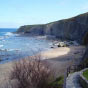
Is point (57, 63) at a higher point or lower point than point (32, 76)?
lower

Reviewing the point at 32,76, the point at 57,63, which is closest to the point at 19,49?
the point at 57,63

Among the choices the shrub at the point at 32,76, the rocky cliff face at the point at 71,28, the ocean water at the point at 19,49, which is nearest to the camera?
the shrub at the point at 32,76

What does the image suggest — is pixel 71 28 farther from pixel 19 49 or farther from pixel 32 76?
pixel 32 76

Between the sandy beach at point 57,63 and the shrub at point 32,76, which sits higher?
the shrub at point 32,76

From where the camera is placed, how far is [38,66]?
16.9m

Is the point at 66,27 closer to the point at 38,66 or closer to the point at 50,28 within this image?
the point at 50,28

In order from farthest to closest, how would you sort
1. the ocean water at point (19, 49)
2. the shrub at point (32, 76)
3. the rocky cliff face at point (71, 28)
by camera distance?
the rocky cliff face at point (71, 28)
the ocean water at point (19, 49)
the shrub at point (32, 76)

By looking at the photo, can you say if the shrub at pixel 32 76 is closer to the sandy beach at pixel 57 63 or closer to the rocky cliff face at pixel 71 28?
the sandy beach at pixel 57 63

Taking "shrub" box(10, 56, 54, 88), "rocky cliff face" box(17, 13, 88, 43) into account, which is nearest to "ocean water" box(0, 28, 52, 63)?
"rocky cliff face" box(17, 13, 88, 43)

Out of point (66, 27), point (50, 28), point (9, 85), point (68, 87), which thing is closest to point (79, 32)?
point (66, 27)

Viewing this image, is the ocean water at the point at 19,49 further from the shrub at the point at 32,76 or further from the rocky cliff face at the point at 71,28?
the shrub at the point at 32,76

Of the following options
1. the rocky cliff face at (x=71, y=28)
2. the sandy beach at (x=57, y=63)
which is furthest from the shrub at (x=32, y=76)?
the rocky cliff face at (x=71, y=28)

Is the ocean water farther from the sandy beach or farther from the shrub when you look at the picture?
the shrub

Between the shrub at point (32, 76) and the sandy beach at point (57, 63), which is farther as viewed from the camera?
the sandy beach at point (57, 63)
